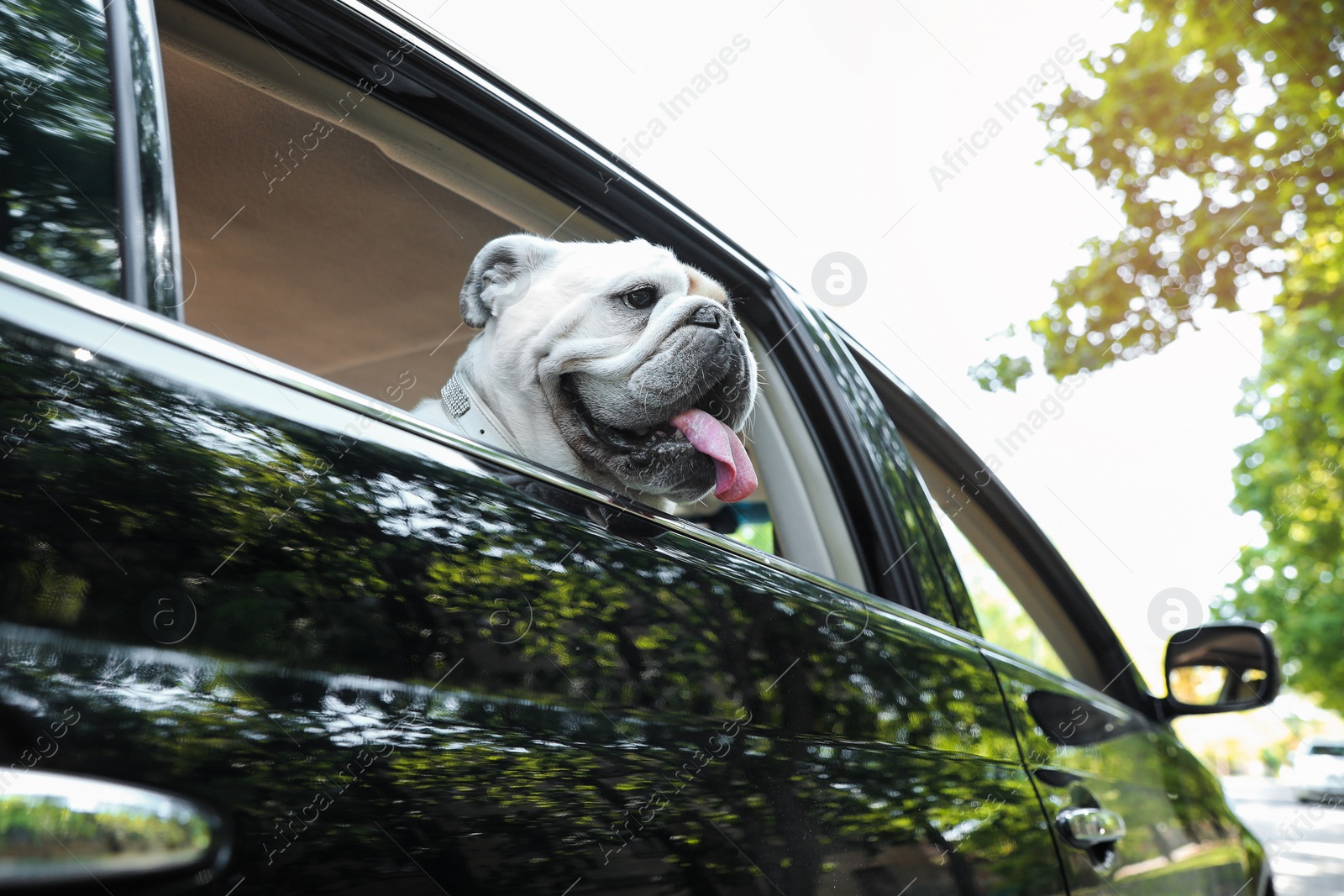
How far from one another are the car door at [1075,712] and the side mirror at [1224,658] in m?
0.10

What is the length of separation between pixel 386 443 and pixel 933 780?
871mm

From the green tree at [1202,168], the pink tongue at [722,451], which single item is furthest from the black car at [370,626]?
the green tree at [1202,168]

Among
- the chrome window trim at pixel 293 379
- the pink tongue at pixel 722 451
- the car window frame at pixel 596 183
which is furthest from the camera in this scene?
the pink tongue at pixel 722 451

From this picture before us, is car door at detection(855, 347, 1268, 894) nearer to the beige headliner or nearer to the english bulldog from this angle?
the english bulldog

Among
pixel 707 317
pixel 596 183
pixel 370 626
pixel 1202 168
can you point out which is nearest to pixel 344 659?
pixel 370 626

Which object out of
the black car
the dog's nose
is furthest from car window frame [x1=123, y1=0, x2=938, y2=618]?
the dog's nose

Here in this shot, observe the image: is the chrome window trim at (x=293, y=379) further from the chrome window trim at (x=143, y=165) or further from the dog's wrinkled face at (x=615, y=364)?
the dog's wrinkled face at (x=615, y=364)

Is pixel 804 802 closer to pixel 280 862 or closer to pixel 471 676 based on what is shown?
pixel 471 676

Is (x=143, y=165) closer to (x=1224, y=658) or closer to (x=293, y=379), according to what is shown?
(x=293, y=379)

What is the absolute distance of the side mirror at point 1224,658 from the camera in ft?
8.05

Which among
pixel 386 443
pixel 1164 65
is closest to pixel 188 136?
pixel 386 443

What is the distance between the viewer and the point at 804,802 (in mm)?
990

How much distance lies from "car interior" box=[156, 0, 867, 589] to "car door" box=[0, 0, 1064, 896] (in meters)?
0.62

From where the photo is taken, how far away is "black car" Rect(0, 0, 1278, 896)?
0.55 meters
